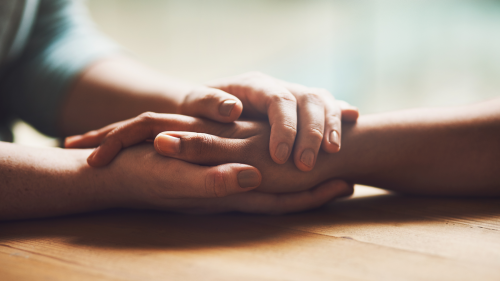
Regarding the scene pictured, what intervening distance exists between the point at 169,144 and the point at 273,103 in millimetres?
201

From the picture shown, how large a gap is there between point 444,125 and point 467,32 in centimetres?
286

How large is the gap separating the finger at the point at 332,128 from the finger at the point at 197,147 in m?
0.16

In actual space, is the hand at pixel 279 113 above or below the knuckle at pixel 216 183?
above

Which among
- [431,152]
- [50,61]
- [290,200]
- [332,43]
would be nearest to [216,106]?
[290,200]

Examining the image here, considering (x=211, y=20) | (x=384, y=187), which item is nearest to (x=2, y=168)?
(x=384, y=187)

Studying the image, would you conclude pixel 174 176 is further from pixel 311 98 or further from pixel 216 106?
pixel 311 98

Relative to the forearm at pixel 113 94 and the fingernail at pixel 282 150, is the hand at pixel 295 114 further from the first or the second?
the forearm at pixel 113 94

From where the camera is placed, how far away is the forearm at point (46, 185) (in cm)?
56

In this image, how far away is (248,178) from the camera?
1.73 ft

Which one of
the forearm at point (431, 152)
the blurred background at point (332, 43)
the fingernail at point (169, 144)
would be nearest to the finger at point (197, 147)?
the fingernail at point (169, 144)

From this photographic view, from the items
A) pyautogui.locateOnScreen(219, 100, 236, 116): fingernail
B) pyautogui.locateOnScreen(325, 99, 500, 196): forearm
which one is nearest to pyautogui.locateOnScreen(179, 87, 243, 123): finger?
pyautogui.locateOnScreen(219, 100, 236, 116): fingernail

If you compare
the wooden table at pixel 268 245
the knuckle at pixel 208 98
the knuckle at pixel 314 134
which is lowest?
the wooden table at pixel 268 245

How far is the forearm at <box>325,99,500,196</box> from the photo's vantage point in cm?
63

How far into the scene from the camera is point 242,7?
303 centimetres
